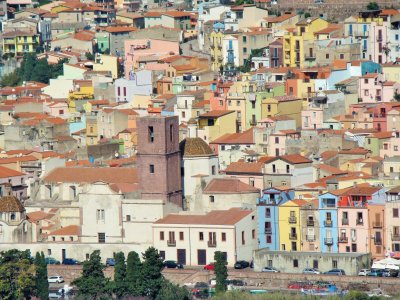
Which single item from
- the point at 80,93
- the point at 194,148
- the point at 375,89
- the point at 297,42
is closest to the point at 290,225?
the point at 194,148

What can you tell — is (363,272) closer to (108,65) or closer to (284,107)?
A: (284,107)

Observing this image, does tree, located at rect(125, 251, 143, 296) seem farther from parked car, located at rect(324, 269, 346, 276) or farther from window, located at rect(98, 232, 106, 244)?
parked car, located at rect(324, 269, 346, 276)

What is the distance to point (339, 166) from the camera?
325ft

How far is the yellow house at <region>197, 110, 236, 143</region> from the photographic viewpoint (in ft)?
350

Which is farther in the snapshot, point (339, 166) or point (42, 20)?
point (42, 20)

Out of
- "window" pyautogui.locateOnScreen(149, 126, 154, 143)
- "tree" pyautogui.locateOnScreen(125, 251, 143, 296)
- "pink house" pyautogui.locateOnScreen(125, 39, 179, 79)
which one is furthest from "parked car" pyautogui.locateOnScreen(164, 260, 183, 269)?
"pink house" pyautogui.locateOnScreen(125, 39, 179, 79)

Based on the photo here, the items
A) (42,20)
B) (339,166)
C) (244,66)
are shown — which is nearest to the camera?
(339,166)

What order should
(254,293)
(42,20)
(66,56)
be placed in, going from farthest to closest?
(42,20) → (66,56) → (254,293)

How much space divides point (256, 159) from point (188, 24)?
113 feet

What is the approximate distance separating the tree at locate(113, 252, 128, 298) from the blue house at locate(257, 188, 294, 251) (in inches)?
218

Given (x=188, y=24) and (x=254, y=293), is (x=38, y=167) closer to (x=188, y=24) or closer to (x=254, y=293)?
(x=254, y=293)

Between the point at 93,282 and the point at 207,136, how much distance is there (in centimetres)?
1866

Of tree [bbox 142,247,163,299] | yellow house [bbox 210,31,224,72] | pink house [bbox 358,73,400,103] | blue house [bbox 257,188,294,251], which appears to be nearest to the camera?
tree [bbox 142,247,163,299]

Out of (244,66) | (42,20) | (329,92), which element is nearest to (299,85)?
(329,92)
